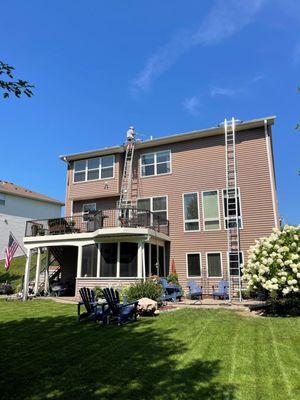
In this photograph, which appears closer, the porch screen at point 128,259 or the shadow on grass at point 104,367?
the shadow on grass at point 104,367

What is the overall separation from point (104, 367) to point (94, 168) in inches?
673

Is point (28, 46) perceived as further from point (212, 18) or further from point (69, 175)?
point (69, 175)

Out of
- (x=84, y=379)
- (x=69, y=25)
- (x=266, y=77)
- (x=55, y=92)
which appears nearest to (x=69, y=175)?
(x=55, y=92)

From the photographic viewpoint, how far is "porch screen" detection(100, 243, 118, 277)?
55.6 feet

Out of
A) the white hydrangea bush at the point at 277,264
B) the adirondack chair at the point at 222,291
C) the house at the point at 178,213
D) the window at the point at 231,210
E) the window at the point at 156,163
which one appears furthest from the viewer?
the window at the point at 156,163

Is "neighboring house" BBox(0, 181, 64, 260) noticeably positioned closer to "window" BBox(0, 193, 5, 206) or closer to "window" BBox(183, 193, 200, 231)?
"window" BBox(0, 193, 5, 206)

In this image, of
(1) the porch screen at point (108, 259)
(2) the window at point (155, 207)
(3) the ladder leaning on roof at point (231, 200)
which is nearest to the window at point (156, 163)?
(2) the window at point (155, 207)

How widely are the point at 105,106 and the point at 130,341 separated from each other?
17.0 m

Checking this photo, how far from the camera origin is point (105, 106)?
2162cm

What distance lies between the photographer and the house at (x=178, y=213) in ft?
56.1

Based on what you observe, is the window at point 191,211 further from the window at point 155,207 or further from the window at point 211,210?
the window at point 155,207

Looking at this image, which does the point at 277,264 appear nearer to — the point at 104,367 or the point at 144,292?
the point at 144,292

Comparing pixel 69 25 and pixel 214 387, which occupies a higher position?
pixel 69 25

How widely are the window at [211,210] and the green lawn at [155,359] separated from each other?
856 cm
